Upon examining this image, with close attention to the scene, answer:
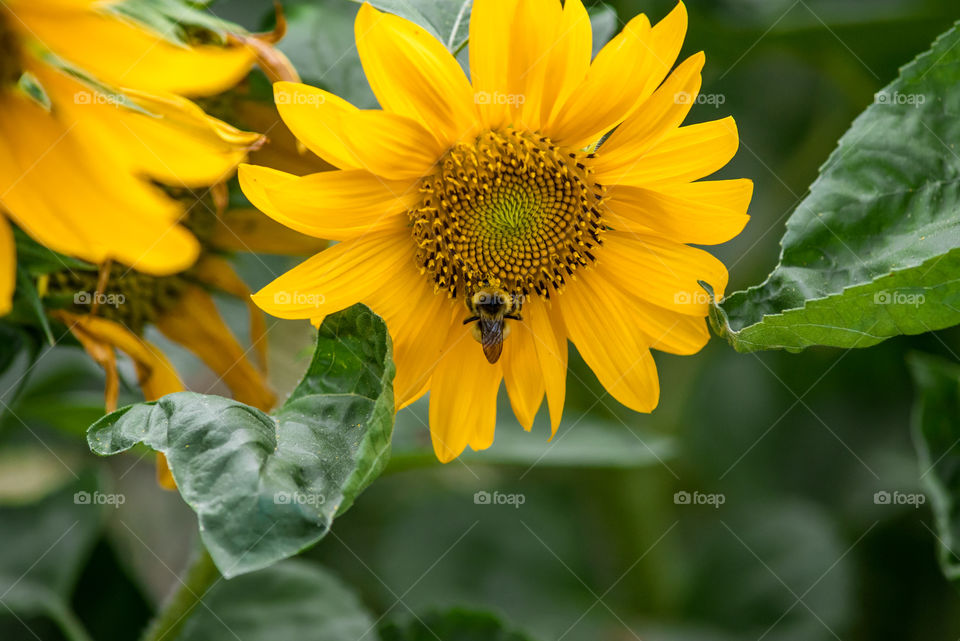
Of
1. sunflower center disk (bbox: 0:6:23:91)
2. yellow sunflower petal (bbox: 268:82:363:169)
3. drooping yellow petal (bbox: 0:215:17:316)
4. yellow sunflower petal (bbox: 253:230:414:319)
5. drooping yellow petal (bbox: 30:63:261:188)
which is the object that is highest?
sunflower center disk (bbox: 0:6:23:91)

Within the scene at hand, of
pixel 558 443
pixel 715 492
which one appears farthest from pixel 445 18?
pixel 715 492

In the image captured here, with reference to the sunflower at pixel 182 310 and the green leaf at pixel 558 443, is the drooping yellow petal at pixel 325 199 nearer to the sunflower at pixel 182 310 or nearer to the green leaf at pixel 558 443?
the sunflower at pixel 182 310

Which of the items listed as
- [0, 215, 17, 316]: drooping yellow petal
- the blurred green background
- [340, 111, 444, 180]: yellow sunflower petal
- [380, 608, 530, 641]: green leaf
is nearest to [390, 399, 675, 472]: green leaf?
the blurred green background

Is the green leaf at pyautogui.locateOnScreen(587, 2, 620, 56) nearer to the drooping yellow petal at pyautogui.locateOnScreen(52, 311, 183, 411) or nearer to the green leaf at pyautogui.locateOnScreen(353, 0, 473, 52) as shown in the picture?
the green leaf at pyautogui.locateOnScreen(353, 0, 473, 52)

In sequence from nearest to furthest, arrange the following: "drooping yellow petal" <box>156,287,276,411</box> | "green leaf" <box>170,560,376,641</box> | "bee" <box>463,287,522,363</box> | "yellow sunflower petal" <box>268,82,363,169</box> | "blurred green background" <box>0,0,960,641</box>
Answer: "yellow sunflower petal" <box>268,82,363,169</box>
"bee" <box>463,287,522,363</box>
"drooping yellow petal" <box>156,287,276,411</box>
"green leaf" <box>170,560,376,641</box>
"blurred green background" <box>0,0,960,641</box>

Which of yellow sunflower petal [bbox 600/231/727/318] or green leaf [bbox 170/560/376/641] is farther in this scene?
green leaf [bbox 170/560/376/641]

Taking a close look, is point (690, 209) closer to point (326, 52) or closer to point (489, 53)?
point (489, 53)

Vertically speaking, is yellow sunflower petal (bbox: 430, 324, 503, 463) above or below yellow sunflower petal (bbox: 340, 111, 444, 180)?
below

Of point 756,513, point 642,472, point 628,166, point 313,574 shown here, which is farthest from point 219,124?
point 756,513
